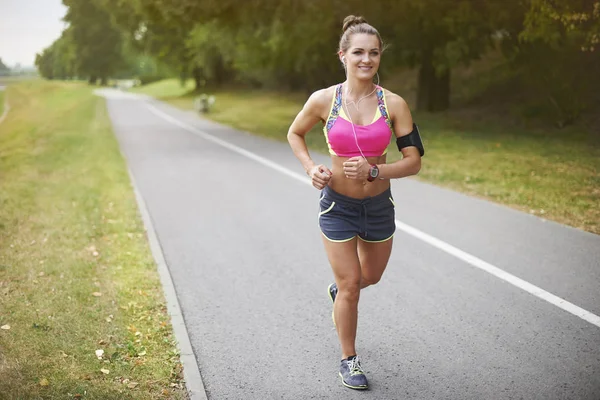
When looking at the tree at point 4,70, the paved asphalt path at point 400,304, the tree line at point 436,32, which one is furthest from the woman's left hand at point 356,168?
the tree line at point 436,32

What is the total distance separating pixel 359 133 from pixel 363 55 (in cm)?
47

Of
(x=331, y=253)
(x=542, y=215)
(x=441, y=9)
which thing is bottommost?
(x=542, y=215)

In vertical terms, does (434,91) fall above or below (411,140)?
below

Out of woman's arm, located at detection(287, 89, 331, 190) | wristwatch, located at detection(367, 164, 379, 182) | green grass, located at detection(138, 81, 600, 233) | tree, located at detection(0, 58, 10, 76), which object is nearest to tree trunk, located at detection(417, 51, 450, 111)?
Result: green grass, located at detection(138, 81, 600, 233)

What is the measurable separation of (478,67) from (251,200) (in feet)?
82.8

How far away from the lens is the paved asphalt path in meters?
4.16

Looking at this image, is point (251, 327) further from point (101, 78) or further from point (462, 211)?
point (101, 78)

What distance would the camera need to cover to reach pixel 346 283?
158 inches

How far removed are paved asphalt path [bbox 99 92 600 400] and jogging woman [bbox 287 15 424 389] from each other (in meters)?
0.58

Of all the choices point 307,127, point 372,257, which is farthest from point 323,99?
point 372,257

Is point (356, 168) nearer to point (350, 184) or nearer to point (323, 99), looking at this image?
point (350, 184)

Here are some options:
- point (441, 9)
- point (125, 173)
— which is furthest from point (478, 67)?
point (125, 173)

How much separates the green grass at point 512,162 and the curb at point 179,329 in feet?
17.8

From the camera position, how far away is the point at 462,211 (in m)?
9.19
